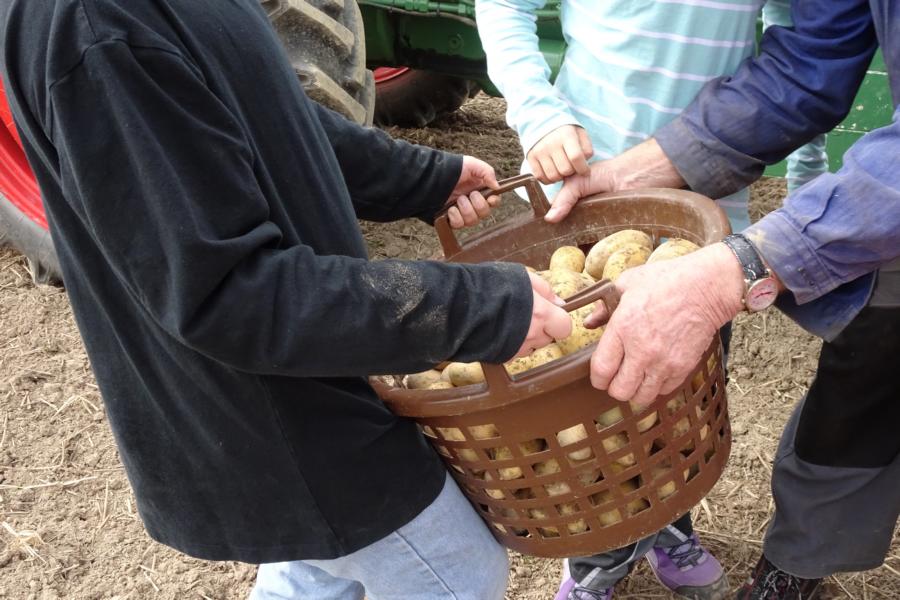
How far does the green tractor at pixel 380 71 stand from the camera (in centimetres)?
254

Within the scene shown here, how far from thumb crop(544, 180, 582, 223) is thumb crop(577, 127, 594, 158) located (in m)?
0.05

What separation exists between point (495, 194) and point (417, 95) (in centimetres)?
264

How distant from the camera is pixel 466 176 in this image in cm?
180

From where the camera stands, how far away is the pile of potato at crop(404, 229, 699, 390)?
1522 mm

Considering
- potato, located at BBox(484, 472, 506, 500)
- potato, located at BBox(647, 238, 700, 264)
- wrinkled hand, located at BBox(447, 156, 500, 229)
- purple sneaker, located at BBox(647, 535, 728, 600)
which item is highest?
potato, located at BBox(647, 238, 700, 264)

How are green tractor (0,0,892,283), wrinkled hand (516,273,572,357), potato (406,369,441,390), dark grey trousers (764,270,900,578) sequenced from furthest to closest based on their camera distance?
green tractor (0,0,892,283)
dark grey trousers (764,270,900,578)
potato (406,369,441,390)
wrinkled hand (516,273,572,357)

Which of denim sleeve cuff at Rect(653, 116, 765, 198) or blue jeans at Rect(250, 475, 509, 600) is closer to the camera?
blue jeans at Rect(250, 475, 509, 600)

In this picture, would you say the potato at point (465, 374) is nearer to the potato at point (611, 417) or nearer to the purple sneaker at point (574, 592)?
the potato at point (611, 417)

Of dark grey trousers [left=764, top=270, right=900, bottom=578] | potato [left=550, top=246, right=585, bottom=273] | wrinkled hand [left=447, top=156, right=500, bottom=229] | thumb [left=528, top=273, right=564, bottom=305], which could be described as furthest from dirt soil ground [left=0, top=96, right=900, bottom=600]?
thumb [left=528, top=273, right=564, bottom=305]

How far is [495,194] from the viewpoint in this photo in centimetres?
179

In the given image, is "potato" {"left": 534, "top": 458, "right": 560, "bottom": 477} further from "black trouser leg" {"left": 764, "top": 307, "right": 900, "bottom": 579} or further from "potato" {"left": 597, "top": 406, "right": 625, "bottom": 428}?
"black trouser leg" {"left": 764, "top": 307, "right": 900, "bottom": 579}

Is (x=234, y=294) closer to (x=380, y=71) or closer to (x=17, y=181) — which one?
(x=17, y=181)

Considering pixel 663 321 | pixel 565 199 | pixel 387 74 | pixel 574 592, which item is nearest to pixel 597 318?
pixel 663 321

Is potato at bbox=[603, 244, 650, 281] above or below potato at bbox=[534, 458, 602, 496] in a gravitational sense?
above
